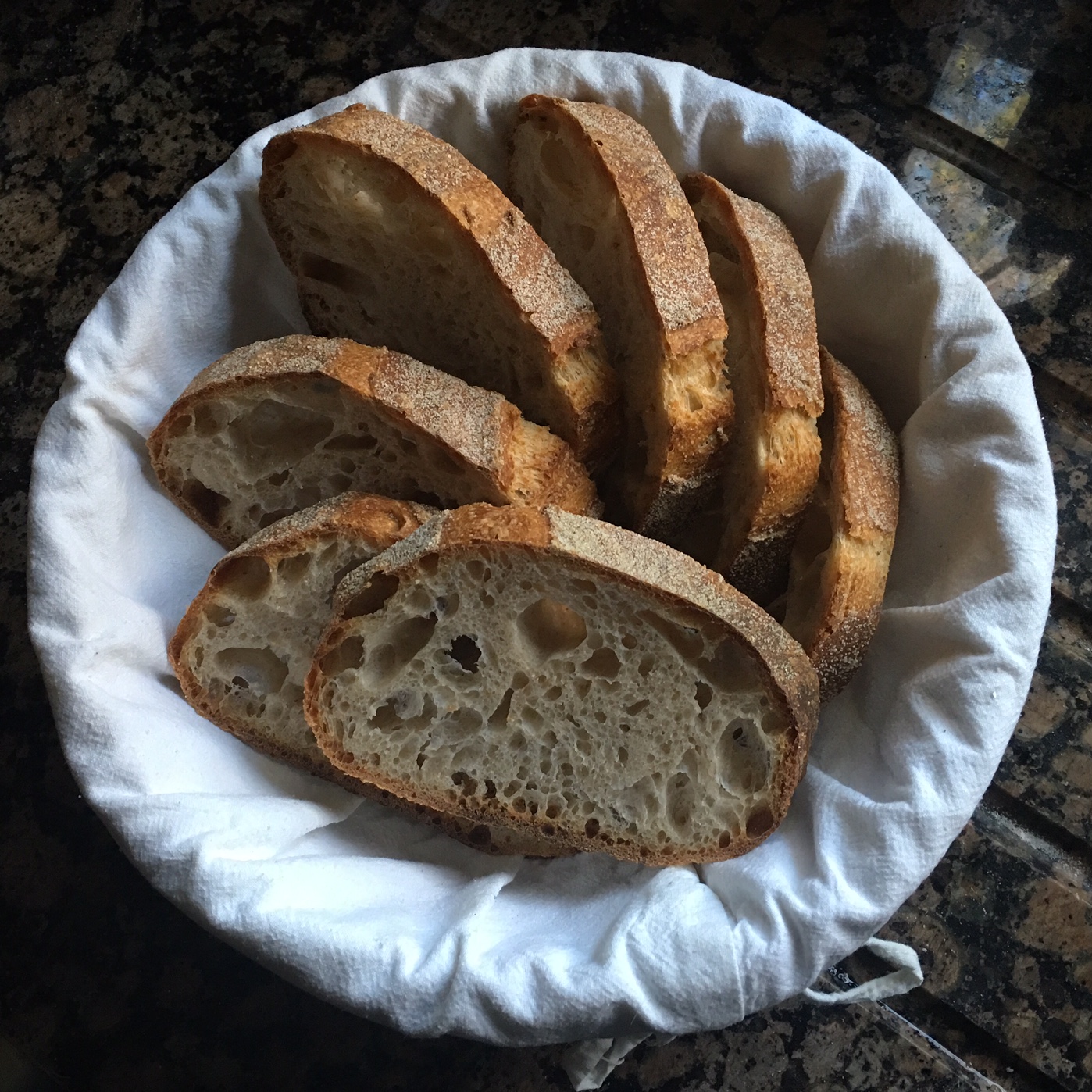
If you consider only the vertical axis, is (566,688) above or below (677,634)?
below

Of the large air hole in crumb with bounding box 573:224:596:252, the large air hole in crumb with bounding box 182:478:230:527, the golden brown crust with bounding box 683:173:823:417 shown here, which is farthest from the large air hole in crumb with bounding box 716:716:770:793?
the large air hole in crumb with bounding box 182:478:230:527

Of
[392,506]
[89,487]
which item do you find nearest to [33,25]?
[89,487]

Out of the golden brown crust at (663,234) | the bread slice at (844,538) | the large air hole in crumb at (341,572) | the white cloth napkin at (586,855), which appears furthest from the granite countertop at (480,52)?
the large air hole in crumb at (341,572)

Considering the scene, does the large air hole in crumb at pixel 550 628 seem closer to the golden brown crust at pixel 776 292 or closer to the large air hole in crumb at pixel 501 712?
the large air hole in crumb at pixel 501 712

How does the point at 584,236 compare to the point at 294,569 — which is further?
the point at 584,236

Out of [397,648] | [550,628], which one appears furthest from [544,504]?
[397,648]

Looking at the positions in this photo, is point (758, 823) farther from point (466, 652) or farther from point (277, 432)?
point (277, 432)

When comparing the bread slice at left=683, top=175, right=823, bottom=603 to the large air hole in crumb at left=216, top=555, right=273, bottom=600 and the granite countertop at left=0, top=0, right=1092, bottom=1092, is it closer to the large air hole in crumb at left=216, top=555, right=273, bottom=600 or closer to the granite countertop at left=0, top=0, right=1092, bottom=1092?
the granite countertop at left=0, top=0, right=1092, bottom=1092

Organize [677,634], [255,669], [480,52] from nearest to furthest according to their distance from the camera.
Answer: [677,634] < [255,669] < [480,52]

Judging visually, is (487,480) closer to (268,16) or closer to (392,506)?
(392,506)
